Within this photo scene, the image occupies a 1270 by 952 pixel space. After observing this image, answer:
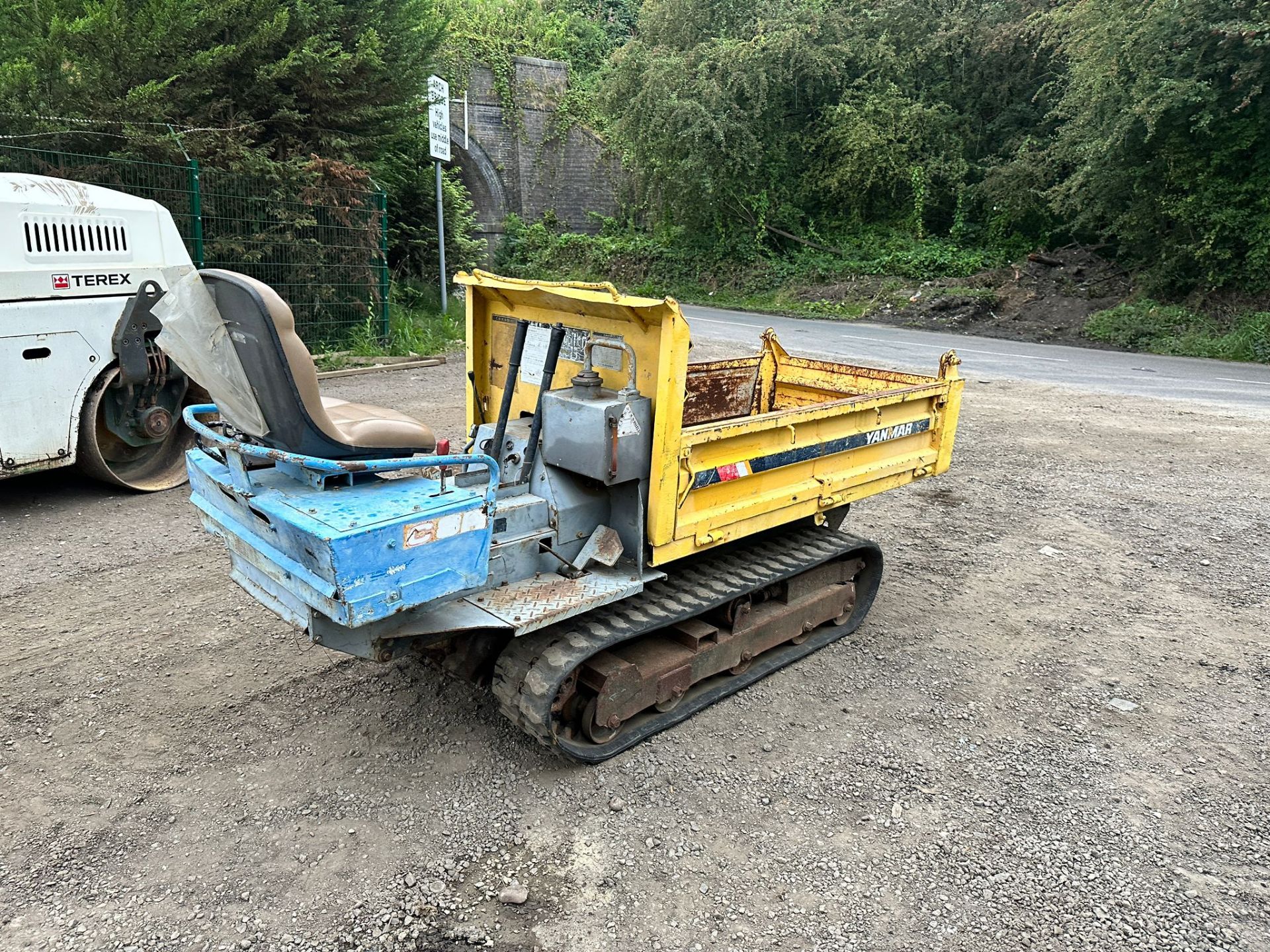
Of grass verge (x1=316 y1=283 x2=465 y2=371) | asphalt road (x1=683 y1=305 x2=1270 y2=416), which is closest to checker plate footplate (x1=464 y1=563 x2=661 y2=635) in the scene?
grass verge (x1=316 y1=283 x2=465 y2=371)

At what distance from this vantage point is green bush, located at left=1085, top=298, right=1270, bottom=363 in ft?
52.3

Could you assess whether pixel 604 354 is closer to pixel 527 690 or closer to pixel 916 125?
pixel 527 690

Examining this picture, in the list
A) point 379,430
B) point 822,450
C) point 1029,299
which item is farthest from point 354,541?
point 1029,299

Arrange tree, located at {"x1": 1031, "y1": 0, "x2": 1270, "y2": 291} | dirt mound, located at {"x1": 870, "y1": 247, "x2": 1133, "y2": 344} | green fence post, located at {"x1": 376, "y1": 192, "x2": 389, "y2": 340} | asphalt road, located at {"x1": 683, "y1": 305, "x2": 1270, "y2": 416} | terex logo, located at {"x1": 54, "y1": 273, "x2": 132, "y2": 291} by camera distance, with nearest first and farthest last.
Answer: terex logo, located at {"x1": 54, "y1": 273, "x2": 132, "y2": 291} < asphalt road, located at {"x1": 683, "y1": 305, "x2": 1270, "y2": 416} < green fence post, located at {"x1": 376, "y1": 192, "x2": 389, "y2": 340} < tree, located at {"x1": 1031, "y1": 0, "x2": 1270, "y2": 291} < dirt mound, located at {"x1": 870, "y1": 247, "x2": 1133, "y2": 344}

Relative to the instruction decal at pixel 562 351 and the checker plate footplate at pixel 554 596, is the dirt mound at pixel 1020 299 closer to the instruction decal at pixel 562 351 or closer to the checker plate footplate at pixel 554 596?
the instruction decal at pixel 562 351

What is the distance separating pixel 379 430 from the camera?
10.7ft

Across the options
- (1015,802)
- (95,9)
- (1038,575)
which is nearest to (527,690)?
(1015,802)

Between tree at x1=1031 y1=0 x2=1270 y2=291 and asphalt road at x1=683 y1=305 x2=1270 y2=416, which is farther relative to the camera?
tree at x1=1031 y1=0 x2=1270 y2=291

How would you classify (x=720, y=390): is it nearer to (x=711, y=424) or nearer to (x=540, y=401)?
(x=711, y=424)

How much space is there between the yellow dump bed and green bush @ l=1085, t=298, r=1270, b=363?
14.0 metres

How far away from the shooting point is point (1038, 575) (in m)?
5.77

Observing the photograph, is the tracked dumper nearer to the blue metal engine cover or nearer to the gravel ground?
the blue metal engine cover

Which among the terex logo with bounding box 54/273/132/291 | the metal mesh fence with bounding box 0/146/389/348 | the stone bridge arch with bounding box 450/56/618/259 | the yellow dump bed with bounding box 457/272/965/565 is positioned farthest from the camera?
the stone bridge arch with bounding box 450/56/618/259

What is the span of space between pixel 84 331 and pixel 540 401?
13.9ft
